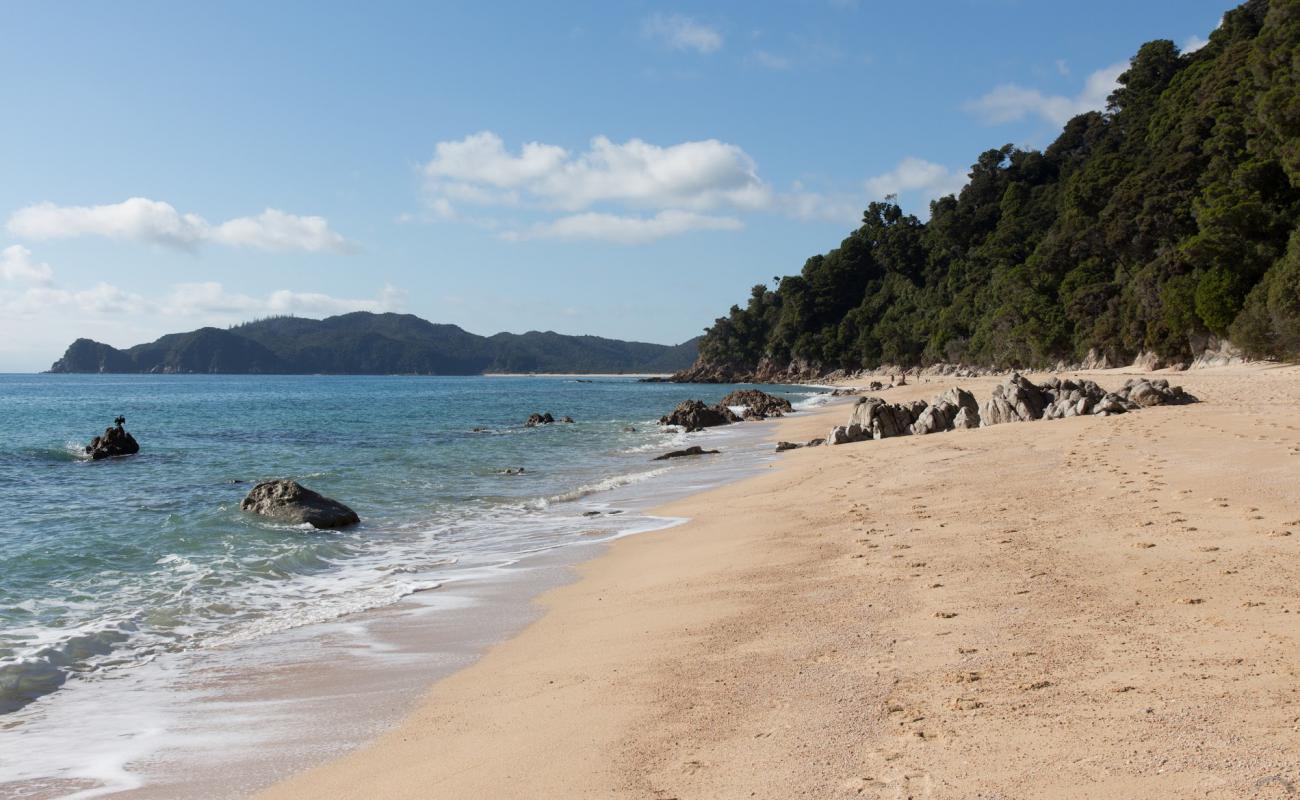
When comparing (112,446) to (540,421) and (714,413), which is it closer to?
(540,421)

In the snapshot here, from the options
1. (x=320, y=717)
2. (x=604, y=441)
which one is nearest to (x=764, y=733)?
(x=320, y=717)

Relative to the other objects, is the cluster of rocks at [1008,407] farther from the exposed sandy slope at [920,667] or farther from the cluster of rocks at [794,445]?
the exposed sandy slope at [920,667]

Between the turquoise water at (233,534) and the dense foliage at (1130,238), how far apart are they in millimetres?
32431

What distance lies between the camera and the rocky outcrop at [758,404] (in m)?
48.2

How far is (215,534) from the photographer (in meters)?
14.1

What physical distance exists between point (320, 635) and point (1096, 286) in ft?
220

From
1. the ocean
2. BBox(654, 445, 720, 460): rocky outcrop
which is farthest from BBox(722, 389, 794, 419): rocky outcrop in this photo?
BBox(654, 445, 720, 460): rocky outcrop

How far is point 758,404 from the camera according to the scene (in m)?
51.1

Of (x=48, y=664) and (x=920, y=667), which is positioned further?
(x=48, y=664)

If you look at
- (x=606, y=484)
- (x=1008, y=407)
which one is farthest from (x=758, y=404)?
(x=606, y=484)

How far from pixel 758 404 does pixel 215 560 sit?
41182 millimetres

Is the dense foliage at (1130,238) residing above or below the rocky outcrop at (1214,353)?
above

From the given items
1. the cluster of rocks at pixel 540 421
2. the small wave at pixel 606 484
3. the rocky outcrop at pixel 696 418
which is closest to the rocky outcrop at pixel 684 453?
the small wave at pixel 606 484

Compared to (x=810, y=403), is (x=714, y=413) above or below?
above
